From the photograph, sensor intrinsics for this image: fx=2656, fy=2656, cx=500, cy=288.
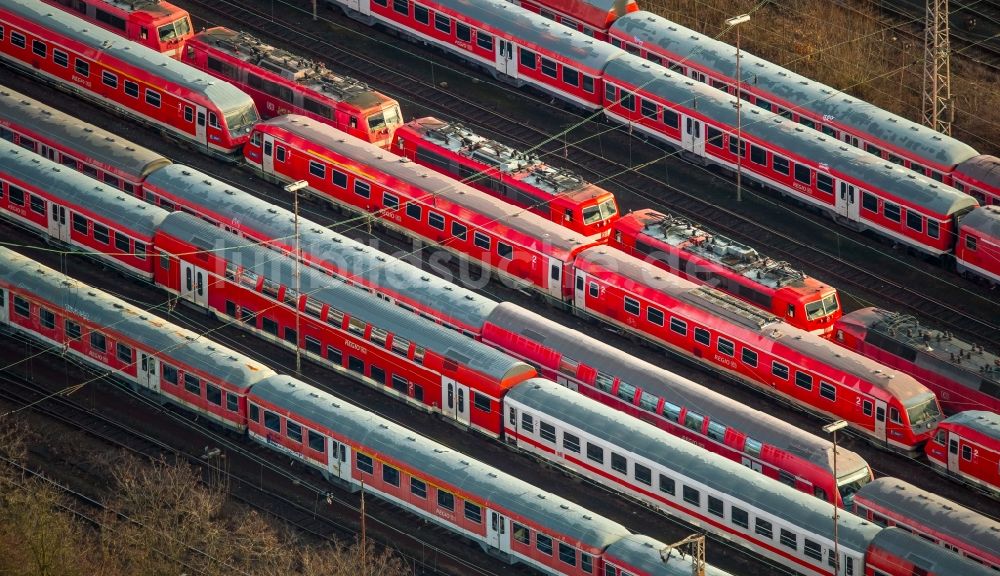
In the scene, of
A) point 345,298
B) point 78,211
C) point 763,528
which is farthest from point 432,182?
point 763,528

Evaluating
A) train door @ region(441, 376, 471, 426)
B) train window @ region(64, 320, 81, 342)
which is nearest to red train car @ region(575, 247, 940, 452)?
train door @ region(441, 376, 471, 426)

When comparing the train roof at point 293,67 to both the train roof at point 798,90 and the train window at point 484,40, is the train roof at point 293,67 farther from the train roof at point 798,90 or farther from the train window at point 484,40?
the train roof at point 798,90

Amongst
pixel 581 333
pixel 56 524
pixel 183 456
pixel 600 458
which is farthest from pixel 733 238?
pixel 56 524

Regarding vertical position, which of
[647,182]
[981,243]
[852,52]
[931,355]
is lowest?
[931,355]

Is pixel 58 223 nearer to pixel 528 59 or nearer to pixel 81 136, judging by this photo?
pixel 81 136

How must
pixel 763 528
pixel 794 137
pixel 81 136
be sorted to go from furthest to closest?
pixel 794 137
pixel 81 136
pixel 763 528

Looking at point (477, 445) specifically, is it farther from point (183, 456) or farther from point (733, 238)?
point (733, 238)
